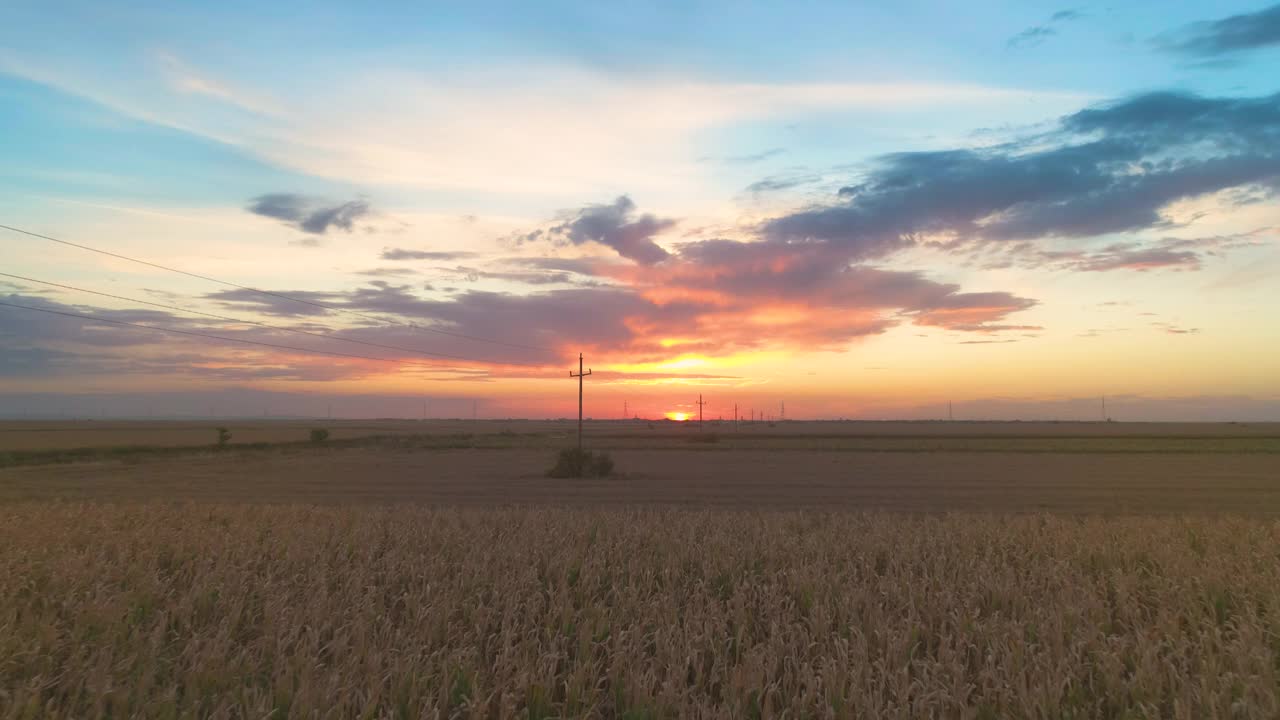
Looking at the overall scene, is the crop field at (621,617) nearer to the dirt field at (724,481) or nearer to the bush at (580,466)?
the dirt field at (724,481)

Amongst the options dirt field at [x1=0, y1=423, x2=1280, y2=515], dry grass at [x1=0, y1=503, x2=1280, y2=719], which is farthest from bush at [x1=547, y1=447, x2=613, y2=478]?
dry grass at [x1=0, y1=503, x2=1280, y2=719]

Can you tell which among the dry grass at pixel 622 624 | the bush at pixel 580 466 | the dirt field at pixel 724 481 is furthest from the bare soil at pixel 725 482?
the dry grass at pixel 622 624

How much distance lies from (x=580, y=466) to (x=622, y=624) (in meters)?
44.6

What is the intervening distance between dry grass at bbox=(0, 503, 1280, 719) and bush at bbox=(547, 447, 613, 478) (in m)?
38.5

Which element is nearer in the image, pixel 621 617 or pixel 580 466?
pixel 621 617

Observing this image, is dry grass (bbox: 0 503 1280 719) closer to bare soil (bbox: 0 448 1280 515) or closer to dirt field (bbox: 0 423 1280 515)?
bare soil (bbox: 0 448 1280 515)

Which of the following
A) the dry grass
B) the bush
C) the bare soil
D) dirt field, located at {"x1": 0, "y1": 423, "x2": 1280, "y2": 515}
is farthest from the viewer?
the bush

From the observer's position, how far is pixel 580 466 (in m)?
51.9

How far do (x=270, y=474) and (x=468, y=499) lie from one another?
2442cm

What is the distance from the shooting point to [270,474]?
52.0 m

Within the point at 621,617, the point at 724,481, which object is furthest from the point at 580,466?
the point at 621,617

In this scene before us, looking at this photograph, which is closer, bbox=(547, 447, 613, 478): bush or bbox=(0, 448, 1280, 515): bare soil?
bbox=(0, 448, 1280, 515): bare soil

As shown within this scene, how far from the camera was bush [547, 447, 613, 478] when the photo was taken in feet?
169

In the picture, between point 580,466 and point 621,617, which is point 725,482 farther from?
point 621,617
